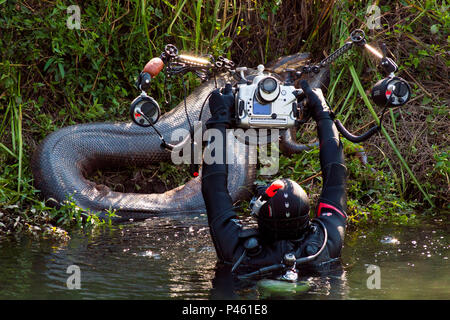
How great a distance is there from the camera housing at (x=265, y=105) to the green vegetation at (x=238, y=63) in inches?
89.3

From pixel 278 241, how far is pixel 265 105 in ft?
2.67

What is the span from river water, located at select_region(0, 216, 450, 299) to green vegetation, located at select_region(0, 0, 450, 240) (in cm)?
90

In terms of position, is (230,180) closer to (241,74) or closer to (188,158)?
(188,158)

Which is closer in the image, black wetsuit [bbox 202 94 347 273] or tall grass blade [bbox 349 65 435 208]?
black wetsuit [bbox 202 94 347 273]

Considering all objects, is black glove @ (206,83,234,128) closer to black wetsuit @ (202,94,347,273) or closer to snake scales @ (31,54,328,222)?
black wetsuit @ (202,94,347,273)

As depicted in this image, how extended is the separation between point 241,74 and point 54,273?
5.66 feet

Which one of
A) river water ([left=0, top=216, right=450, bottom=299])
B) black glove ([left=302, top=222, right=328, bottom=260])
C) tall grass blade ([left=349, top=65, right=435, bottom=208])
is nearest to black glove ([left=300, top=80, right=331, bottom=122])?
black glove ([left=302, top=222, right=328, bottom=260])

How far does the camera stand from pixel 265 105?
3846 mm

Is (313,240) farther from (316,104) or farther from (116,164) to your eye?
(116,164)

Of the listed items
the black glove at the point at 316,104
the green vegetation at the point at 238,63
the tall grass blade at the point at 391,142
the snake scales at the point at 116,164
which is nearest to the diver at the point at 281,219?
the black glove at the point at 316,104

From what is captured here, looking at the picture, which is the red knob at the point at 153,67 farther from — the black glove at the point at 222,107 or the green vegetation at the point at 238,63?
the green vegetation at the point at 238,63

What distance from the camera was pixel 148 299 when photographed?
3.72m

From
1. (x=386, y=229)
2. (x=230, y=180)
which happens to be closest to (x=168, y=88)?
(x=230, y=180)

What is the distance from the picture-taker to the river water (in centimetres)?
384
